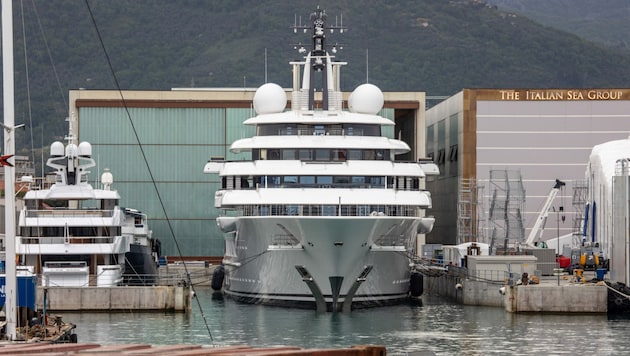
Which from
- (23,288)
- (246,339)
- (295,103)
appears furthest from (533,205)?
(23,288)

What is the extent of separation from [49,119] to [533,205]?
262 feet

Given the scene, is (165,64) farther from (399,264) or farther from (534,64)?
(399,264)

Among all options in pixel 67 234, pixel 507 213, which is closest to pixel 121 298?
pixel 67 234

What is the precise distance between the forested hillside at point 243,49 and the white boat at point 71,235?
9471cm

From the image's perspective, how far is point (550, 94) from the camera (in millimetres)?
84312

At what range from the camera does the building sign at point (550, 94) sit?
8394cm

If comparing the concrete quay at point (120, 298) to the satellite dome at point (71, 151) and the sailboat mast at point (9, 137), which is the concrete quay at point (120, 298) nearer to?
the satellite dome at point (71, 151)

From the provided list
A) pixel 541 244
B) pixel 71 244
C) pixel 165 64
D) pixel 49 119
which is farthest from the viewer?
pixel 165 64

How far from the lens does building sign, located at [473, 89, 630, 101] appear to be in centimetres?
8394

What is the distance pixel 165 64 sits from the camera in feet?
600

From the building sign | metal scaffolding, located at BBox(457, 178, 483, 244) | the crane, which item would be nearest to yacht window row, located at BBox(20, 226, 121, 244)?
metal scaffolding, located at BBox(457, 178, 483, 244)

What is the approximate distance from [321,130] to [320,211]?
20.4ft

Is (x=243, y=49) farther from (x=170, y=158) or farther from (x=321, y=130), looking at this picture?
(x=321, y=130)

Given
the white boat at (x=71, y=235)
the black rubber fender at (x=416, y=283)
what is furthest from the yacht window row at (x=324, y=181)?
the white boat at (x=71, y=235)
